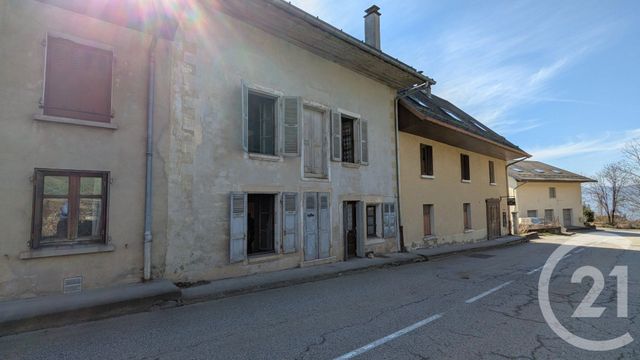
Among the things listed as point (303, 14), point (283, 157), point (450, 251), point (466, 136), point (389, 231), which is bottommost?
point (450, 251)

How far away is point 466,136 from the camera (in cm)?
1731

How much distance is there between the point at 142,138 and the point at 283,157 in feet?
11.4

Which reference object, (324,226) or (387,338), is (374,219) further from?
(387,338)

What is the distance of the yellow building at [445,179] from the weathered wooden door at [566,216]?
15487 millimetres

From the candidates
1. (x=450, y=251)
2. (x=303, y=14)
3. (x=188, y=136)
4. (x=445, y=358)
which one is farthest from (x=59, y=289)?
(x=450, y=251)

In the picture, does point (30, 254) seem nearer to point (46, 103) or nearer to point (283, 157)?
point (46, 103)

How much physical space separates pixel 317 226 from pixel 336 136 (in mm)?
2804

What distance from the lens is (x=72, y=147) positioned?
658 centimetres

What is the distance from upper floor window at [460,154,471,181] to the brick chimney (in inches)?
310

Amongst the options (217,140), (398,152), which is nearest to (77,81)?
(217,140)

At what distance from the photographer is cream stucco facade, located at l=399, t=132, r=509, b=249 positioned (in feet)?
47.3

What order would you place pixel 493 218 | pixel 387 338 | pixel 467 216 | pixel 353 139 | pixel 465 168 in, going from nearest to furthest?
1. pixel 387 338
2. pixel 353 139
3. pixel 467 216
4. pixel 465 168
5. pixel 493 218

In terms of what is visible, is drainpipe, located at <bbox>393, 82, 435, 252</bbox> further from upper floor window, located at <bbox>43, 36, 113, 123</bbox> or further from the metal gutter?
upper floor window, located at <bbox>43, 36, 113, 123</bbox>

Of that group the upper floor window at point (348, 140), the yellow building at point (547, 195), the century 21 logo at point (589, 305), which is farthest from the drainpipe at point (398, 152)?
the yellow building at point (547, 195)
